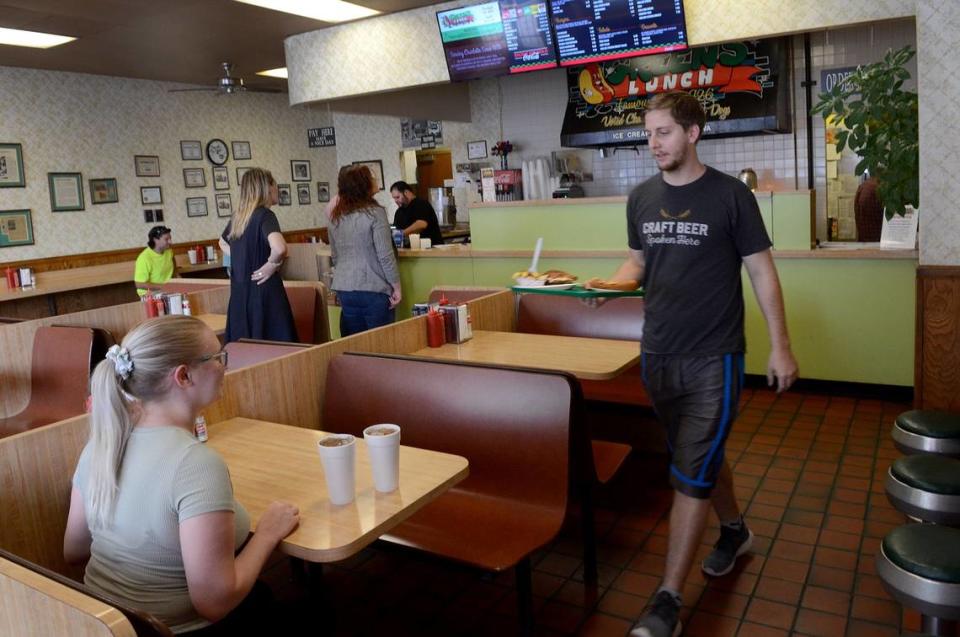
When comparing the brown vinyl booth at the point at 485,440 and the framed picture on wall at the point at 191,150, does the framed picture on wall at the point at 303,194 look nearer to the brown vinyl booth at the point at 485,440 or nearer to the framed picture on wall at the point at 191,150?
the framed picture on wall at the point at 191,150

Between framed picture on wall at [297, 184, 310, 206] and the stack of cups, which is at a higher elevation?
framed picture on wall at [297, 184, 310, 206]

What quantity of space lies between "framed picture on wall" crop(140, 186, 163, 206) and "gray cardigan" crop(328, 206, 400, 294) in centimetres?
563

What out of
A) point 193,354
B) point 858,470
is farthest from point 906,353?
point 193,354

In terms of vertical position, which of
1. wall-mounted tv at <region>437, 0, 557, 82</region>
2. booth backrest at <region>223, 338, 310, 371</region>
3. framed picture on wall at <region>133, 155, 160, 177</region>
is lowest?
booth backrest at <region>223, 338, 310, 371</region>

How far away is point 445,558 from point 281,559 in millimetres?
1269

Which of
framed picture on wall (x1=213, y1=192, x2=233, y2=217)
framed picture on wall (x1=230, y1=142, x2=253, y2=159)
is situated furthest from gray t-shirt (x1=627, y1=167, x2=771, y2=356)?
framed picture on wall (x1=230, y1=142, x2=253, y2=159)

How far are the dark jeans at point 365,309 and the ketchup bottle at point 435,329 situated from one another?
1.20 metres

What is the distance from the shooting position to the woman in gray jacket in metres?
4.64

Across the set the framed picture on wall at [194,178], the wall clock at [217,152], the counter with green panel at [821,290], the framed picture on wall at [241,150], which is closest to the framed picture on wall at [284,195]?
A: the framed picture on wall at [241,150]

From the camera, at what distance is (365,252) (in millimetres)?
4684

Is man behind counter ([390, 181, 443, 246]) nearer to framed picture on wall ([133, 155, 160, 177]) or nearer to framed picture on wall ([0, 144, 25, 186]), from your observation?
framed picture on wall ([133, 155, 160, 177])

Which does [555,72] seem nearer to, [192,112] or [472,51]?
[472,51]

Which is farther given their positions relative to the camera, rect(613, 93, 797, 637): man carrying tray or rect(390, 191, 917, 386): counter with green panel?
rect(390, 191, 917, 386): counter with green panel

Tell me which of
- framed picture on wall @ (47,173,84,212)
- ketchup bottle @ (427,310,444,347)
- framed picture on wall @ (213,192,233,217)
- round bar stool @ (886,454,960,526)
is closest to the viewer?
round bar stool @ (886,454,960,526)
